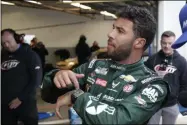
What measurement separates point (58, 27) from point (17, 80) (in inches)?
259

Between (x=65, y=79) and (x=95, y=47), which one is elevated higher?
(x=65, y=79)

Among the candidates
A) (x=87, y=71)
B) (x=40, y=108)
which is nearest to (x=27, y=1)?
(x=40, y=108)

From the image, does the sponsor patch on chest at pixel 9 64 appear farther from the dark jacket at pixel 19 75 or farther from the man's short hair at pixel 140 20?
the man's short hair at pixel 140 20

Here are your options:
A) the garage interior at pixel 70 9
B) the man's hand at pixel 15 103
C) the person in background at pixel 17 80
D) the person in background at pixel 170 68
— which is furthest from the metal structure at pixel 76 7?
the man's hand at pixel 15 103

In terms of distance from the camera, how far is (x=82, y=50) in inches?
389

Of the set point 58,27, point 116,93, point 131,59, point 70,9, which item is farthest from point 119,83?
point 58,27

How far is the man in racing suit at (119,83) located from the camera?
1.54m

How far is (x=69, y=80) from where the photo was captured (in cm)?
160

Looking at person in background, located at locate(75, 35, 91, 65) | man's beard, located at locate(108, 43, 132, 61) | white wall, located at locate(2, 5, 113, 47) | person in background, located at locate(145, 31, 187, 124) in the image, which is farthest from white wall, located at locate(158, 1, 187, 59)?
man's beard, located at locate(108, 43, 132, 61)

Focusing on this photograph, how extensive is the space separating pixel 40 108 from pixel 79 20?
397 centimetres

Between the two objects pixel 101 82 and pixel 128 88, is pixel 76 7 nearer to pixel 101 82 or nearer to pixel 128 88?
pixel 101 82

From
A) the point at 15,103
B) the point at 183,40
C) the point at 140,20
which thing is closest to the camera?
the point at 183,40

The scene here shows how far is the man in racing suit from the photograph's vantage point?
1542 millimetres

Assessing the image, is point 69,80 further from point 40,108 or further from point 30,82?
point 40,108
